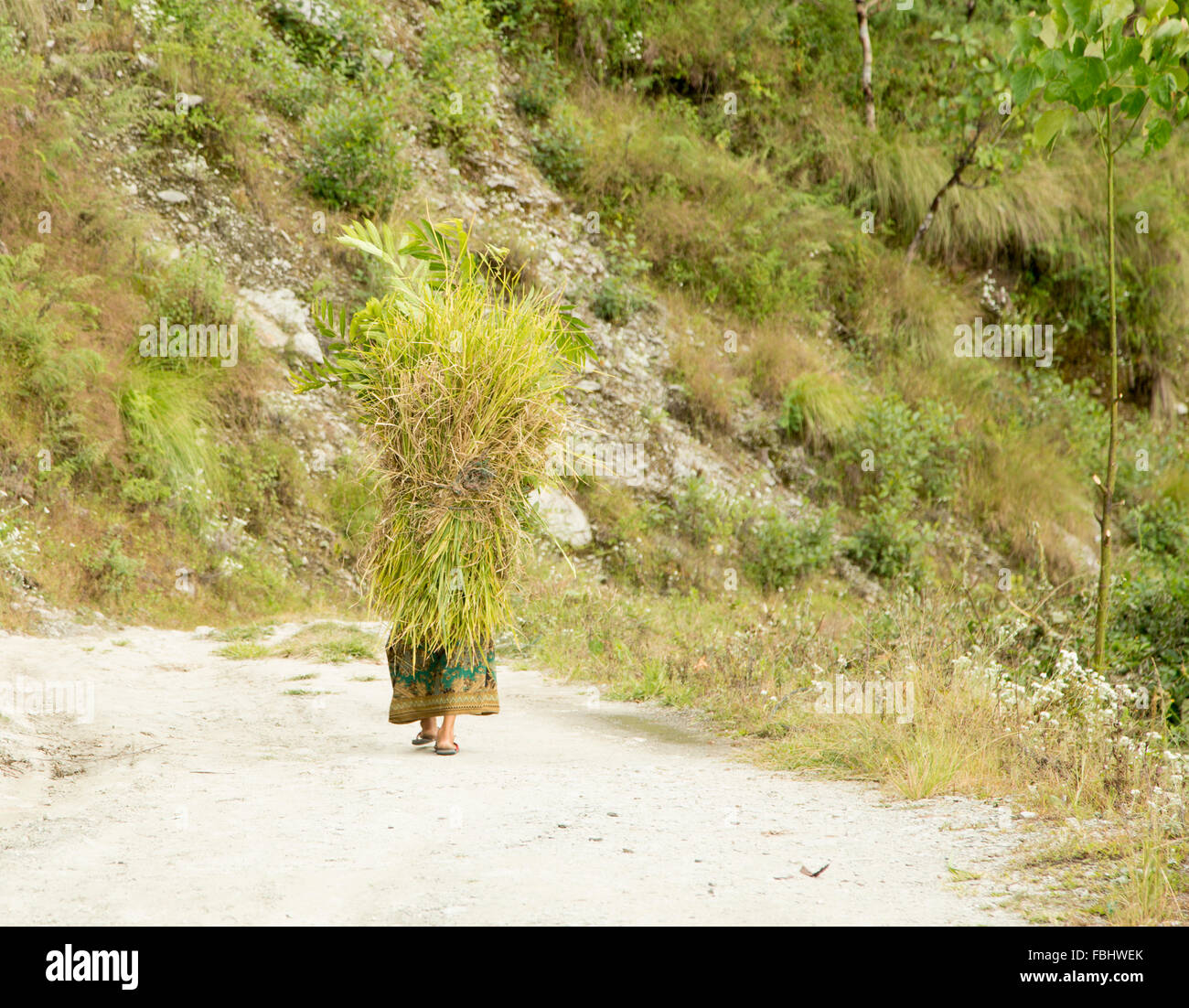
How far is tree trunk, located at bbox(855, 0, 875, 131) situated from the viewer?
1652cm

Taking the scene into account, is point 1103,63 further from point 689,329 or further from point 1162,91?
point 689,329

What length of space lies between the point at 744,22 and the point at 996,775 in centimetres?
1605

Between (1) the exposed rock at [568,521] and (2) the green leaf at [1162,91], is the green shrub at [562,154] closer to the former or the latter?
(1) the exposed rock at [568,521]

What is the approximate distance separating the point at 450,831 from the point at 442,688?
1.57 metres

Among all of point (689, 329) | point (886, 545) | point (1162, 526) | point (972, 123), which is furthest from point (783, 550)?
point (972, 123)

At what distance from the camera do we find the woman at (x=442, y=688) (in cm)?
542

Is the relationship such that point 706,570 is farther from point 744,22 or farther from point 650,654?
point 744,22

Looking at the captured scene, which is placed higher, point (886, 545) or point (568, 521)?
point (568, 521)

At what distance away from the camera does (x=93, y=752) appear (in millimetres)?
5203

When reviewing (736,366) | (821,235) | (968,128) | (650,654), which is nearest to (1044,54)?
(650,654)

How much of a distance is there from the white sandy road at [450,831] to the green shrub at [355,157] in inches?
340

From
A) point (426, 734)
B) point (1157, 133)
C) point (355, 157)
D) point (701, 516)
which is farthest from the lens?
point (355, 157)

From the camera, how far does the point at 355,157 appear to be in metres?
13.2

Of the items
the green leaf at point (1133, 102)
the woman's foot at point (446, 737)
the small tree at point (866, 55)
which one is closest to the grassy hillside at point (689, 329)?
the small tree at point (866, 55)
